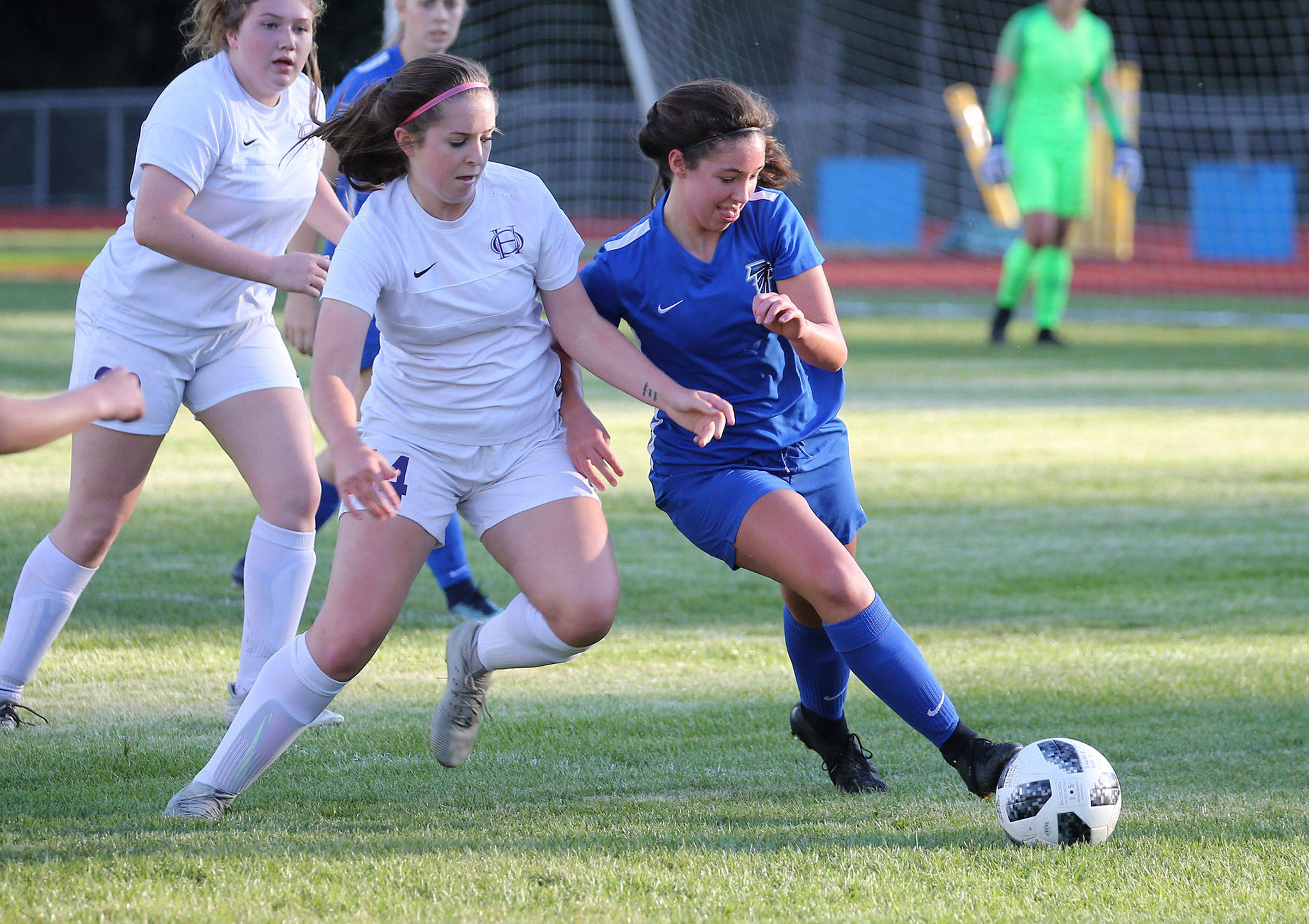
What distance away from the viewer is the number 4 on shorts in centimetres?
351

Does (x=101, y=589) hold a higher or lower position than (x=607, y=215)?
higher

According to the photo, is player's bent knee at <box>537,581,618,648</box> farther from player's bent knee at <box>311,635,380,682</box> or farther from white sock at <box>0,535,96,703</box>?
white sock at <box>0,535,96,703</box>

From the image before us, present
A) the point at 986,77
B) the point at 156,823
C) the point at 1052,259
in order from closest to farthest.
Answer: the point at 156,823
the point at 1052,259
the point at 986,77

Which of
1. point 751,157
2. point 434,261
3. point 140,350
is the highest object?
point 751,157

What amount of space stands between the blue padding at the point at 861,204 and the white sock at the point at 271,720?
24.3 m

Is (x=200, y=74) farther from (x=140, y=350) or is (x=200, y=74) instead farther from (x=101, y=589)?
(x=101, y=589)

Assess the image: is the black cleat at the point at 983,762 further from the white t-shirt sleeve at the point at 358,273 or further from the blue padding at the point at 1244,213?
the blue padding at the point at 1244,213

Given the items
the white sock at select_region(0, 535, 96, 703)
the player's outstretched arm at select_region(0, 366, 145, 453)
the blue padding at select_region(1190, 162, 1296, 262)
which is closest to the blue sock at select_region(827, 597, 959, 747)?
the player's outstretched arm at select_region(0, 366, 145, 453)

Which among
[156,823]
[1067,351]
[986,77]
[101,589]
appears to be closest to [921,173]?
[986,77]

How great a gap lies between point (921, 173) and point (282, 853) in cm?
2674

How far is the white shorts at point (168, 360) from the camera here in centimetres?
408

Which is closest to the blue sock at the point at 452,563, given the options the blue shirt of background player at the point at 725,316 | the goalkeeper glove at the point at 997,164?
the blue shirt of background player at the point at 725,316

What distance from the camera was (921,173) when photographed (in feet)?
94.4

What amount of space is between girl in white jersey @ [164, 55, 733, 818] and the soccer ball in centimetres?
91
